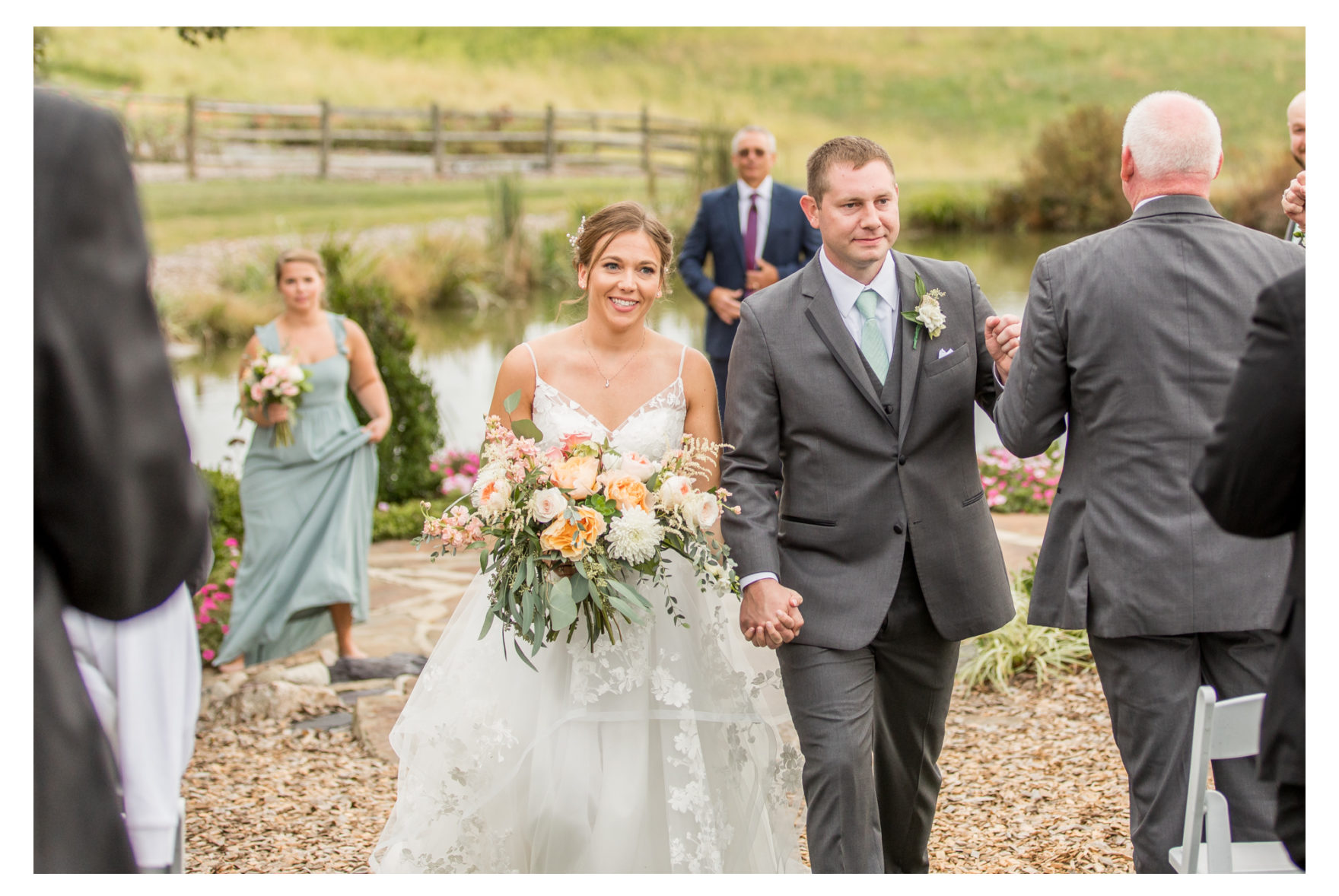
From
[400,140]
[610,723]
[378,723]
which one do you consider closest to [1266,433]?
[610,723]

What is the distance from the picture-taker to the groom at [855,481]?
10.7ft

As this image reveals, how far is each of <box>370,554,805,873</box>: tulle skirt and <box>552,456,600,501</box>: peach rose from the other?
0.38 m

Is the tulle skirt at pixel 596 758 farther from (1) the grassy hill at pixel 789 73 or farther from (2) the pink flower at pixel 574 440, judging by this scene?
(1) the grassy hill at pixel 789 73

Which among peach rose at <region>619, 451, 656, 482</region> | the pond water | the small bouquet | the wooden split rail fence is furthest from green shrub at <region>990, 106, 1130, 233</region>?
peach rose at <region>619, 451, 656, 482</region>

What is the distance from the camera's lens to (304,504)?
21.2 feet

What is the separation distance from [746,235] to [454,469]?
3387mm

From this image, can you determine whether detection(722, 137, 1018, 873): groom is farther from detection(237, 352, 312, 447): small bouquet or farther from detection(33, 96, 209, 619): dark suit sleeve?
detection(237, 352, 312, 447): small bouquet

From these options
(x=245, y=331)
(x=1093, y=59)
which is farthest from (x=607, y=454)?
(x=1093, y=59)

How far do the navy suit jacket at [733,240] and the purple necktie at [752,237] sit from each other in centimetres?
3

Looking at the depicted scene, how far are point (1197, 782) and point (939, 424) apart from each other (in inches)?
47.1

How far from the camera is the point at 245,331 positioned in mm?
17172

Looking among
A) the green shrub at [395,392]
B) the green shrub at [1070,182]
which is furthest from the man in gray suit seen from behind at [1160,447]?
the green shrub at [1070,182]

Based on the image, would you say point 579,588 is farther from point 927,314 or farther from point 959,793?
point 959,793

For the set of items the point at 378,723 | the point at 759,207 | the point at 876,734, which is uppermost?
the point at 759,207
